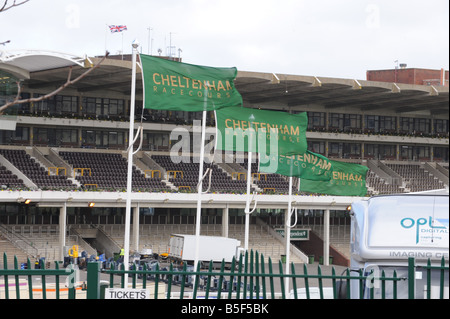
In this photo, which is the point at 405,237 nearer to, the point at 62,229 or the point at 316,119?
the point at 62,229

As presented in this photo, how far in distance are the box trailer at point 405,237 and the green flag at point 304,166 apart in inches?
698

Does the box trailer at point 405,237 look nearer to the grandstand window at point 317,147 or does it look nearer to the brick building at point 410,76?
the grandstand window at point 317,147

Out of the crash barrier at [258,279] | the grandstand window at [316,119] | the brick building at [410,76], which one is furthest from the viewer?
the brick building at [410,76]

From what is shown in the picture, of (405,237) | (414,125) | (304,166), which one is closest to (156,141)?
(414,125)

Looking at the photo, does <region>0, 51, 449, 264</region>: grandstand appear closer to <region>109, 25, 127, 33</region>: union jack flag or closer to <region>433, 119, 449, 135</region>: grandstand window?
<region>109, 25, 127, 33</region>: union jack flag

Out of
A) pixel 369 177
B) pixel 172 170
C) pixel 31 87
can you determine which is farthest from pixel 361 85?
pixel 31 87

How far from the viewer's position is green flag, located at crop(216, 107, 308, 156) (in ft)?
80.1

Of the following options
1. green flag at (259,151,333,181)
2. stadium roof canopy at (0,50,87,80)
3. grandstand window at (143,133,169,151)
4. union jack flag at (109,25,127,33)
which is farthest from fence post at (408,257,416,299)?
grandstand window at (143,133,169,151)

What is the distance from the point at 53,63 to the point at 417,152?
3775cm

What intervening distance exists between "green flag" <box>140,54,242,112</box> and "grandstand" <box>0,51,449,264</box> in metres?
22.3

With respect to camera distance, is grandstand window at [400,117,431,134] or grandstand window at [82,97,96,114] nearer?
grandstand window at [82,97,96,114]

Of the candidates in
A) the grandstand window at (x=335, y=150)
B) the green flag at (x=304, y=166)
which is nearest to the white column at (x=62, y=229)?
the green flag at (x=304, y=166)

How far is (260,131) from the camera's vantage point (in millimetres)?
25328

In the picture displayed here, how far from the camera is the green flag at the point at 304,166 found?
28312mm
